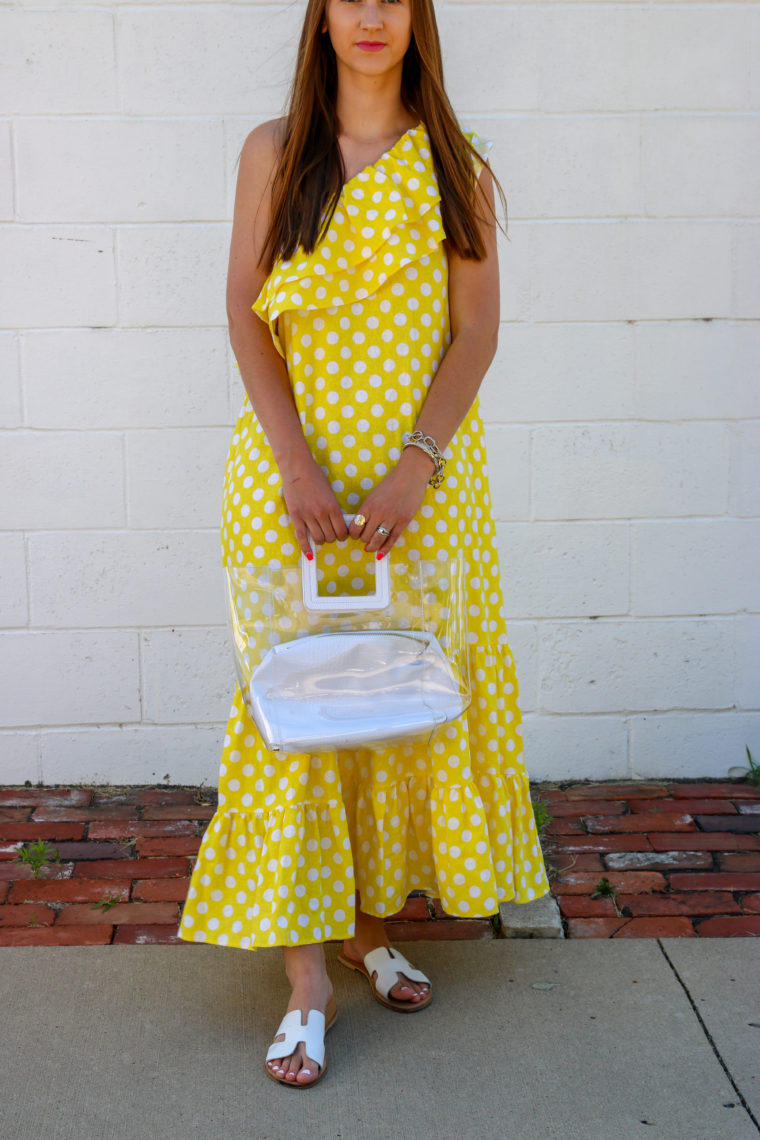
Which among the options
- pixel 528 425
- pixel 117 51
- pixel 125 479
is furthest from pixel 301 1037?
pixel 117 51

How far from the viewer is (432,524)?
2.22 metres

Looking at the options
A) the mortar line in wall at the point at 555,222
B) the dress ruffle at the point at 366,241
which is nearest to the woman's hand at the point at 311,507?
the dress ruffle at the point at 366,241

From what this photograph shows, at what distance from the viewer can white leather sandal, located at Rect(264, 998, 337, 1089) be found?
7.02 feet

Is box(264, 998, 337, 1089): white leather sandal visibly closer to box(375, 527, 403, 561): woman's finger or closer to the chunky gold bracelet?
box(375, 527, 403, 561): woman's finger

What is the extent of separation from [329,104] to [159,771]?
206 centimetres

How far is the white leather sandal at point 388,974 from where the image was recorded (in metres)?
2.37

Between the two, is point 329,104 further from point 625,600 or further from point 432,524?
point 625,600

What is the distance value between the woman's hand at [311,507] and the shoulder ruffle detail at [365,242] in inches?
11.5

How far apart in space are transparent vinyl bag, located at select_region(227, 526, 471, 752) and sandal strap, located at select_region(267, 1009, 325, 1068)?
58 cm

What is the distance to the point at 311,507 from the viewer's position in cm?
209

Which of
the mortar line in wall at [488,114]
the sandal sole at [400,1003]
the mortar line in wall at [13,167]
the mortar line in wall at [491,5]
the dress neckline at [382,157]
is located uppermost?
the mortar line in wall at [491,5]

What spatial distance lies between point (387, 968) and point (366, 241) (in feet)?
4.70

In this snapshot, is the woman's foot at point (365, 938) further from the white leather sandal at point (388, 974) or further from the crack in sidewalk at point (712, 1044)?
the crack in sidewalk at point (712, 1044)

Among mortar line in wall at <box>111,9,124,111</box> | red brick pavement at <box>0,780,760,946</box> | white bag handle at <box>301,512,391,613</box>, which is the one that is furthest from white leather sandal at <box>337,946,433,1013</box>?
mortar line in wall at <box>111,9,124,111</box>
